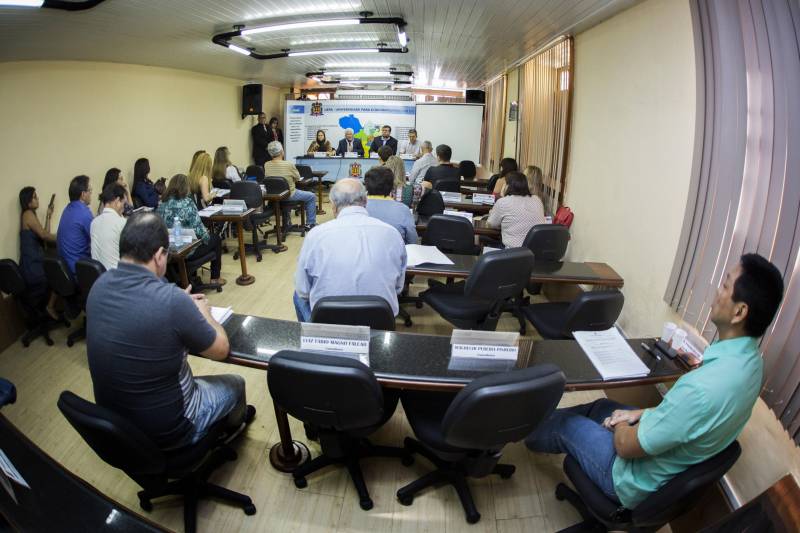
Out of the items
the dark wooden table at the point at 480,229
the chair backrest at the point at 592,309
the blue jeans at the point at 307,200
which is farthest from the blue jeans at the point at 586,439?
the blue jeans at the point at 307,200

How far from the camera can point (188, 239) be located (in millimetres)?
3812

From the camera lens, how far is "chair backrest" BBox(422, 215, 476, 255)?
3.73 metres

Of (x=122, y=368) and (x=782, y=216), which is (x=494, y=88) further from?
(x=122, y=368)

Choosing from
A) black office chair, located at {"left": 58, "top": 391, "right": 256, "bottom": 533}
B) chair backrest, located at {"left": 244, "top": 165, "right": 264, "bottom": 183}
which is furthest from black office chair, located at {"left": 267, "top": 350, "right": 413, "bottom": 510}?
chair backrest, located at {"left": 244, "top": 165, "right": 264, "bottom": 183}

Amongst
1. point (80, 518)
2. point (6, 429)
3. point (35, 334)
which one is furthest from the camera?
point (35, 334)

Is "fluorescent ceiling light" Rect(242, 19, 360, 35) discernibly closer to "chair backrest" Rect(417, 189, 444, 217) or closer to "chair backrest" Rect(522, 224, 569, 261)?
"chair backrest" Rect(417, 189, 444, 217)

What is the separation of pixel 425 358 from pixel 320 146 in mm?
9022

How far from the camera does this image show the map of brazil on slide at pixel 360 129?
34.1ft

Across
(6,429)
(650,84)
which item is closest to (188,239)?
(6,429)

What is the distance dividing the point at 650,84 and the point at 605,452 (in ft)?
8.46

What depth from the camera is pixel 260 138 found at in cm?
945

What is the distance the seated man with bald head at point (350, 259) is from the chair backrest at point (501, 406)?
0.90 meters

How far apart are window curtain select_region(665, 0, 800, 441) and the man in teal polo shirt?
0.36 metres

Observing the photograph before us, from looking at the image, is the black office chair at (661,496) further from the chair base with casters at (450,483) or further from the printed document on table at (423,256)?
the printed document on table at (423,256)
